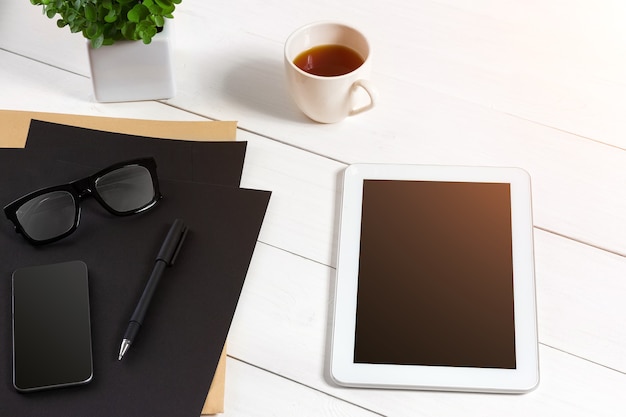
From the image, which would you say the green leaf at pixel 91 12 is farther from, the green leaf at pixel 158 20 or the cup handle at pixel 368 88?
the cup handle at pixel 368 88

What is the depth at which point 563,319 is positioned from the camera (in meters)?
Result: 0.82

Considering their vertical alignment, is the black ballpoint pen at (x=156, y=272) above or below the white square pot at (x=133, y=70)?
below

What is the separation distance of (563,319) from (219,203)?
1.25 feet

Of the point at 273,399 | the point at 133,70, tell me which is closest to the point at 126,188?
the point at 133,70

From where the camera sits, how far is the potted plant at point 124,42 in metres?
0.89

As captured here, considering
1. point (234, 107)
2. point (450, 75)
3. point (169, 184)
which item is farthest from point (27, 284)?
point (450, 75)

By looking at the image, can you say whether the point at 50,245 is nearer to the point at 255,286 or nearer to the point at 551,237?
the point at 255,286

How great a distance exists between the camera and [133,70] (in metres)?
0.96

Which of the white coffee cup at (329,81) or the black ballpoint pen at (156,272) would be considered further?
the white coffee cup at (329,81)

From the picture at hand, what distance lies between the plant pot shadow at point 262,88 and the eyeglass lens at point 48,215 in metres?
0.25

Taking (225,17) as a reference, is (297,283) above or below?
below

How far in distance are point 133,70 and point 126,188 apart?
0.16m

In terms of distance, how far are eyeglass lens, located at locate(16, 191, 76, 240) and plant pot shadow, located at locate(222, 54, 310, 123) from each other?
0.25m

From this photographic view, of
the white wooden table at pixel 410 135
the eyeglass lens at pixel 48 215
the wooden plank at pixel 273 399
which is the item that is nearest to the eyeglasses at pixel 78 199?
the eyeglass lens at pixel 48 215
